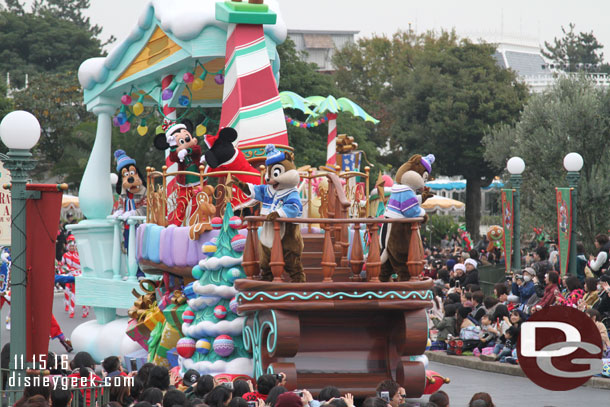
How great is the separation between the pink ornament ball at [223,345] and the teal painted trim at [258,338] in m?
0.17

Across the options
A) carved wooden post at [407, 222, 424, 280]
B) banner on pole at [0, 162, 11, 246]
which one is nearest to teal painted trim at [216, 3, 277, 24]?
carved wooden post at [407, 222, 424, 280]

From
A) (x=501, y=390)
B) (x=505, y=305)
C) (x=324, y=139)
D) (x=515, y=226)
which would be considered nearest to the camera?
(x=501, y=390)

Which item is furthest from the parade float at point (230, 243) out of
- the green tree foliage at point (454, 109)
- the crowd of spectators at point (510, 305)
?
the green tree foliage at point (454, 109)

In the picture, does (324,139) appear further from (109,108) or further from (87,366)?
(87,366)

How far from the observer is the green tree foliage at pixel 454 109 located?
41.1m

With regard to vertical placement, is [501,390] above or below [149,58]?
below

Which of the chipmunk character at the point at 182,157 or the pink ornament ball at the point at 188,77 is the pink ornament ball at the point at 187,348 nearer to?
the chipmunk character at the point at 182,157

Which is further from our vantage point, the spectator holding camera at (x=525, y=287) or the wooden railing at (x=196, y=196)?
the spectator holding camera at (x=525, y=287)

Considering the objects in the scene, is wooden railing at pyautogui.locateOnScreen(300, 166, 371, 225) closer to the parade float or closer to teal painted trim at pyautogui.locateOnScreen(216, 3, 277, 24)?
the parade float

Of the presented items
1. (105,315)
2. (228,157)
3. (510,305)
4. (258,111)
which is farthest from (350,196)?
(105,315)

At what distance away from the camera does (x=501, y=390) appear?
13102mm

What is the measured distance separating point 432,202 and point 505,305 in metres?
24.4

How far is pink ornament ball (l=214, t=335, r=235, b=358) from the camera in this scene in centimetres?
1092

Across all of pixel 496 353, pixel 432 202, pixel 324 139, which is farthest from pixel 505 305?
pixel 432 202
